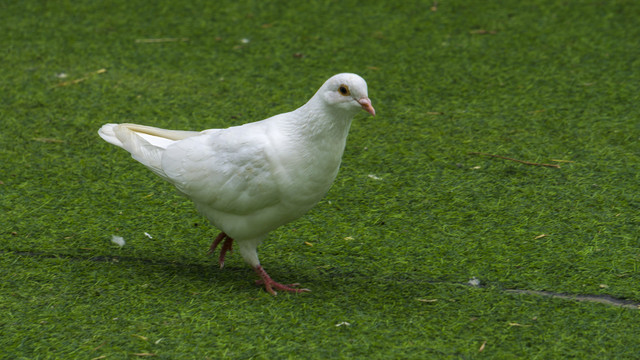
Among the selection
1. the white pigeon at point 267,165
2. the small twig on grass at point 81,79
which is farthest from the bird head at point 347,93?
the small twig on grass at point 81,79

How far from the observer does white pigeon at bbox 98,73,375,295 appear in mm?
3029

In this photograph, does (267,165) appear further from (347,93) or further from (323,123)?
(347,93)

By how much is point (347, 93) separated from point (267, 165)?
1.42ft

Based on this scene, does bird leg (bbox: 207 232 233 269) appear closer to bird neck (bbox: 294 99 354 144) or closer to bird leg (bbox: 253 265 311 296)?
bird leg (bbox: 253 265 311 296)

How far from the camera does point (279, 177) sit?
304cm

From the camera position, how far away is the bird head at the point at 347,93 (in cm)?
294

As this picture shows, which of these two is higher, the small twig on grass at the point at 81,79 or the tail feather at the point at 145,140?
the tail feather at the point at 145,140

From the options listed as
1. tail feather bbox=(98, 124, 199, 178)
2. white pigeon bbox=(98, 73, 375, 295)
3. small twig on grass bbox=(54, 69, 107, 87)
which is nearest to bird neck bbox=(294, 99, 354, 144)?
white pigeon bbox=(98, 73, 375, 295)

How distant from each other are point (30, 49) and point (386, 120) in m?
2.91

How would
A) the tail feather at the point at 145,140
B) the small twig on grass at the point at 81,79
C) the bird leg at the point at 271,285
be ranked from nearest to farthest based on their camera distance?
1. the bird leg at the point at 271,285
2. the tail feather at the point at 145,140
3. the small twig on grass at the point at 81,79

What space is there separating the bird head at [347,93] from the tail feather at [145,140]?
0.76 metres

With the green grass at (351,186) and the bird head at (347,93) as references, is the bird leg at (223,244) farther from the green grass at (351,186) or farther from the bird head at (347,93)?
the bird head at (347,93)

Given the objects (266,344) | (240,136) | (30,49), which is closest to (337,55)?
(30,49)

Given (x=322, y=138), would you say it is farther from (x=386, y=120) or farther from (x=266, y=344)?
(x=386, y=120)
